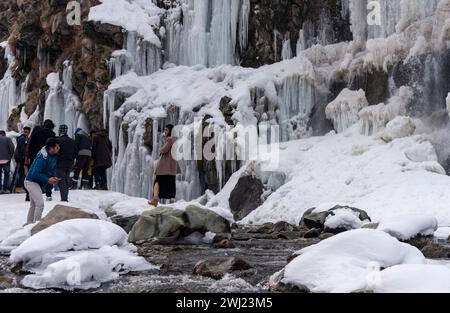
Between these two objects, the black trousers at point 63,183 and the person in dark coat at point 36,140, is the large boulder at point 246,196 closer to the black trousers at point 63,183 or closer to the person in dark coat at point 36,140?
the black trousers at point 63,183

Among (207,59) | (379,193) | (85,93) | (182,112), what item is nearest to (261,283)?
(379,193)

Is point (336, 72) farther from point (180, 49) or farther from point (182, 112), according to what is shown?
point (180, 49)

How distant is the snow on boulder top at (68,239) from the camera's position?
7027 millimetres

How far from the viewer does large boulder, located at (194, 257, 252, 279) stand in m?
6.76

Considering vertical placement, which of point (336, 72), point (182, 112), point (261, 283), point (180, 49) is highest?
point (180, 49)

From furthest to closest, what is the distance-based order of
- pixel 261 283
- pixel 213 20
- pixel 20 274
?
1. pixel 213 20
2. pixel 20 274
3. pixel 261 283

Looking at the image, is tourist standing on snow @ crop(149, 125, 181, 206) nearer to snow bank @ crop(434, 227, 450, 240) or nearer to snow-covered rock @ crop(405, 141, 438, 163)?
snow bank @ crop(434, 227, 450, 240)

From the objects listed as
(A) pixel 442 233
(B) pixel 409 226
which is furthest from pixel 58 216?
(A) pixel 442 233

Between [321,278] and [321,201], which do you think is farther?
[321,201]

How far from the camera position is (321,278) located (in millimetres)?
5328

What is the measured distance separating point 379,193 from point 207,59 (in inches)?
475

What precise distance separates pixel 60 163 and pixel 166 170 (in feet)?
7.55
